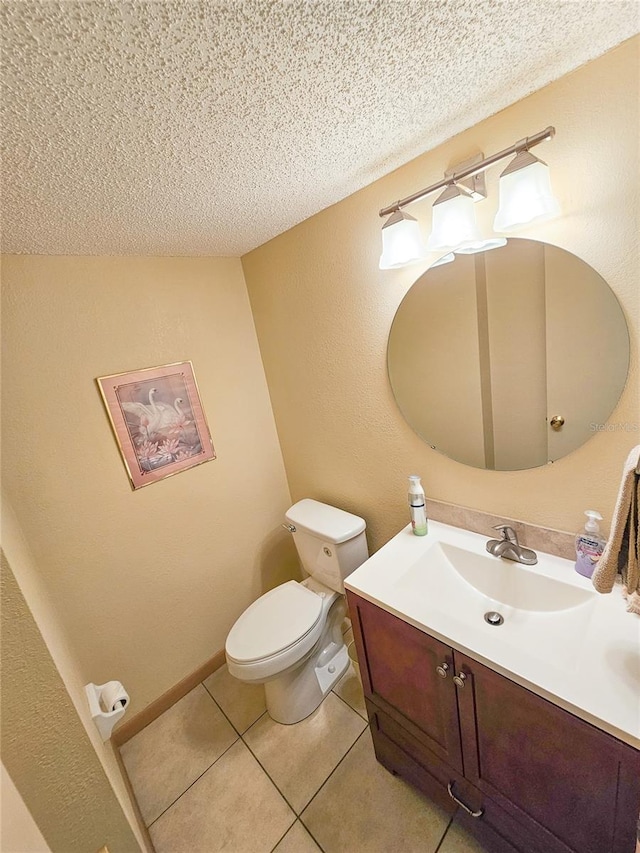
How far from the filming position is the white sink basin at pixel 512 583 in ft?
3.21

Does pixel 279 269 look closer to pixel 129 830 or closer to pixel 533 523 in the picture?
pixel 533 523

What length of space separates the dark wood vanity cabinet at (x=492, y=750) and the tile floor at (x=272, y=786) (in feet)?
0.48

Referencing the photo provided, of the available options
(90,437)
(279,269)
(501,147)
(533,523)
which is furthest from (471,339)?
(90,437)

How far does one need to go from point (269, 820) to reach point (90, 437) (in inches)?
63.2

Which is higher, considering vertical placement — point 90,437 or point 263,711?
point 90,437

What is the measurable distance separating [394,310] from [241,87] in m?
0.78

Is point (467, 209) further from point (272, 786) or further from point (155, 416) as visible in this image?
point (272, 786)

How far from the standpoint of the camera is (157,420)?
1578mm

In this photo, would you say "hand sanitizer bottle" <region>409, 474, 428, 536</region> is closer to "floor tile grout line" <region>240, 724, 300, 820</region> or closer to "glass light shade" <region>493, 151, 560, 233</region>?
"glass light shade" <region>493, 151, 560, 233</region>

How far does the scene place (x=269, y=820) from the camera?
1.25m

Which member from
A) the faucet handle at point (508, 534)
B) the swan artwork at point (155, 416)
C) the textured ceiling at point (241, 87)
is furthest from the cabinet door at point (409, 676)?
the textured ceiling at point (241, 87)

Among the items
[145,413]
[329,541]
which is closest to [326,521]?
[329,541]
